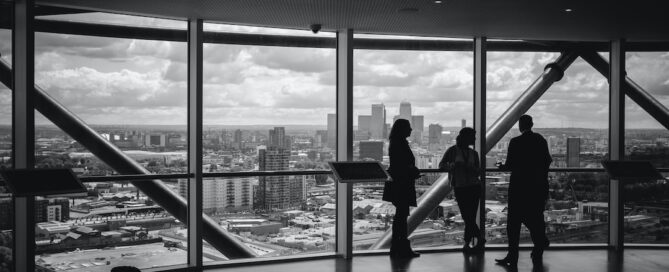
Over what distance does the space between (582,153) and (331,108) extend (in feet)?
13.0

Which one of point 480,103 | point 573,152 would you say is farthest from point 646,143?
point 480,103

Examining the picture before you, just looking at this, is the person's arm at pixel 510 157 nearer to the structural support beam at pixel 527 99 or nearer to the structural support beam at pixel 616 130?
the structural support beam at pixel 527 99

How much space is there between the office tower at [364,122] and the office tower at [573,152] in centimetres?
317

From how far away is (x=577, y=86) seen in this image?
9578mm

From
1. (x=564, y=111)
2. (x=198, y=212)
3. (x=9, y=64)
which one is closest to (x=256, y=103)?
(x=198, y=212)

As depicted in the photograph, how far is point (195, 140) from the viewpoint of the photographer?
7.65 meters

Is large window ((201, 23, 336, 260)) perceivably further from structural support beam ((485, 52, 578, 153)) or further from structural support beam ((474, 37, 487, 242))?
structural support beam ((485, 52, 578, 153))

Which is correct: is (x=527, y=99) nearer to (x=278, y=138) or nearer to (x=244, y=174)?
(x=278, y=138)

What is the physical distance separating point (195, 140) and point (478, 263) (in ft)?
12.8

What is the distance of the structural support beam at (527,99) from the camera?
30.9 feet

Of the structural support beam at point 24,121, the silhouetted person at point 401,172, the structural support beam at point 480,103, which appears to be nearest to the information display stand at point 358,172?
the silhouetted person at point 401,172

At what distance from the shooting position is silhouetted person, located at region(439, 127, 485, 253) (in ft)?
26.5

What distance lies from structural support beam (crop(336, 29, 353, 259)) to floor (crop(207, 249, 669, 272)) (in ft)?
1.07

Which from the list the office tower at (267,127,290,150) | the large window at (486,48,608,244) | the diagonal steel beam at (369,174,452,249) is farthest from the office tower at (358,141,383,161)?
the large window at (486,48,608,244)
